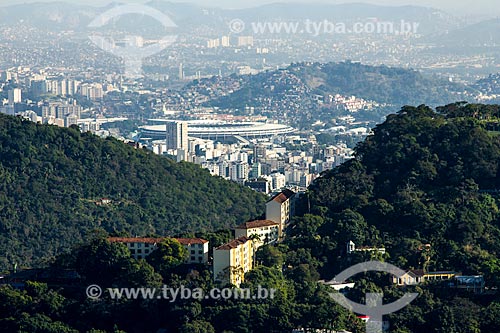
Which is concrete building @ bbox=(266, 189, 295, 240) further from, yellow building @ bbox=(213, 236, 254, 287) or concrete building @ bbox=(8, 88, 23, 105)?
concrete building @ bbox=(8, 88, 23, 105)

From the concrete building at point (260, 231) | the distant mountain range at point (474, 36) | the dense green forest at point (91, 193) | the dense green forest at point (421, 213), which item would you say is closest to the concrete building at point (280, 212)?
the concrete building at point (260, 231)

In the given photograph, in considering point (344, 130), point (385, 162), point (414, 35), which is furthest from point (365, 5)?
point (385, 162)

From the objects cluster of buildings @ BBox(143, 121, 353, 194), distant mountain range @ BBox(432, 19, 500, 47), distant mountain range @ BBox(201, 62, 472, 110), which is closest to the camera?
cluster of buildings @ BBox(143, 121, 353, 194)

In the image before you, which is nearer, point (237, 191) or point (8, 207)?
point (8, 207)

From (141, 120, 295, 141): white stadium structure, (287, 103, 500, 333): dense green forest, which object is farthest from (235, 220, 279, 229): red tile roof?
(141, 120, 295, 141): white stadium structure

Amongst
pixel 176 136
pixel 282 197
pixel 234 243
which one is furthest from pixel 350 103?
pixel 234 243

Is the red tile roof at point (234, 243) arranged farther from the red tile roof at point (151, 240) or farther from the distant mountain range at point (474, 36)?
the distant mountain range at point (474, 36)

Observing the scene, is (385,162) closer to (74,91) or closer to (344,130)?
(344,130)
